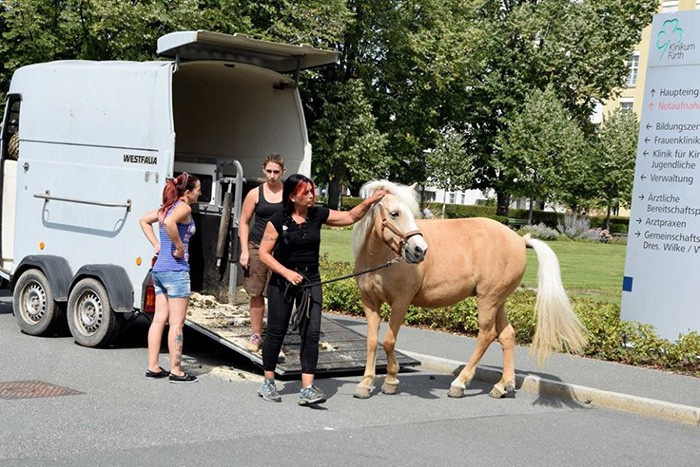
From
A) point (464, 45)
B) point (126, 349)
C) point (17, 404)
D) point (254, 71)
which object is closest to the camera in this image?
point (17, 404)

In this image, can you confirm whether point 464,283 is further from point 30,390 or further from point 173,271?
point 30,390

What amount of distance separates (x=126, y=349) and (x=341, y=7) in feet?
88.1

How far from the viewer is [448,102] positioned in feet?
163

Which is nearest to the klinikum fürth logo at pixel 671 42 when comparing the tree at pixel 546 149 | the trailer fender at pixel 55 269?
the trailer fender at pixel 55 269

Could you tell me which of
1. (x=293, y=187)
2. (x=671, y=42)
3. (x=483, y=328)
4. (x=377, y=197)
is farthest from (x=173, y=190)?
(x=671, y=42)

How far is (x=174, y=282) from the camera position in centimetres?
900

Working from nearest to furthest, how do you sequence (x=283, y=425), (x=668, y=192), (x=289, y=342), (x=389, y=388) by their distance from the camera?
(x=283, y=425), (x=389, y=388), (x=289, y=342), (x=668, y=192)

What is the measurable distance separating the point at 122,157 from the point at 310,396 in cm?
376

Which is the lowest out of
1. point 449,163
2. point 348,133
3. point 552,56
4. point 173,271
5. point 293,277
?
point 173,271

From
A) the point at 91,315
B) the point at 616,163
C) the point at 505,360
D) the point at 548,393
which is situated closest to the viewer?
the point at 505,360

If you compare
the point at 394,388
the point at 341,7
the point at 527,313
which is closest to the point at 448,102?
the point at 341,7

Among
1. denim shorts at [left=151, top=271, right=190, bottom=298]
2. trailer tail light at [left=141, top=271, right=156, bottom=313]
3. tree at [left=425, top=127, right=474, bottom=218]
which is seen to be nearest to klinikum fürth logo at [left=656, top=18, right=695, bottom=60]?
denim shorts at [left=151, top=271, right=190, bottom=298]

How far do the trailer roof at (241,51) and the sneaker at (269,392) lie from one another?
12.4 ft

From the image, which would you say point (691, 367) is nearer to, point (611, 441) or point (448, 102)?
point (611, 441)
